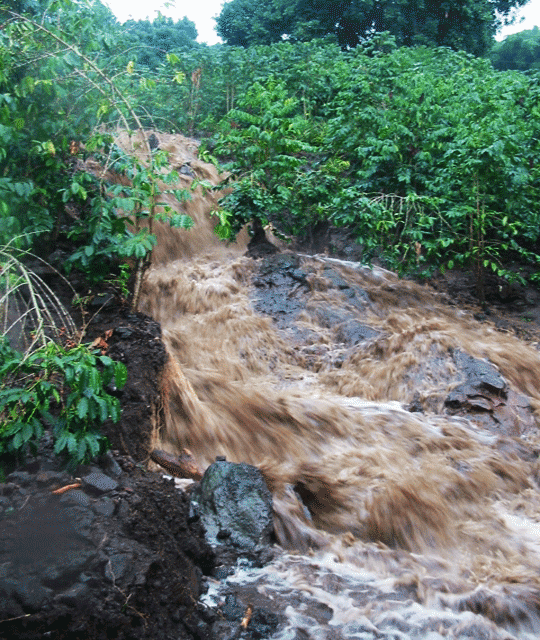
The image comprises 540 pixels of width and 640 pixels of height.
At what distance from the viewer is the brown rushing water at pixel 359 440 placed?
8.95ft

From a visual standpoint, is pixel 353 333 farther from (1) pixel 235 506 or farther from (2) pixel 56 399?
(2) pixel 56 399

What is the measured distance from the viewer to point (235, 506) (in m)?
3.06

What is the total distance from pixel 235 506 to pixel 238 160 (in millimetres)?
5189

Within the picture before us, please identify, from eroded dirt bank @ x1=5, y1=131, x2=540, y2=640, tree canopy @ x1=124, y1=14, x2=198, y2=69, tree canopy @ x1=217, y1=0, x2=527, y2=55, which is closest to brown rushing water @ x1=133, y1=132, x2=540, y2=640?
eroded dirt bank @ x1=5, y1=131, x2=540, y2=640

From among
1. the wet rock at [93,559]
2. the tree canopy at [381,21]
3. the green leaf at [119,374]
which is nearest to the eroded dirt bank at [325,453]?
the wet rock at [93,559]

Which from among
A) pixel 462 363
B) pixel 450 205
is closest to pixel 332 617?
pixel 462 363

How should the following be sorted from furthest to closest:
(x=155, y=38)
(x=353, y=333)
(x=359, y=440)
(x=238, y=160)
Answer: (x=155, y=38) → (x=238, y=160) → (x=353, y=333) → (x=359, y=440)

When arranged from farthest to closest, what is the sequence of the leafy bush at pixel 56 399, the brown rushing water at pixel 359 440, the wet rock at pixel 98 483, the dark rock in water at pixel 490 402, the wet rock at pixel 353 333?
the wet rock at pixel 353 333, the dark rock in water at pixel 490 402, the brown rushing water at pixel 359 440, the wet rock at pixel 98 483, the leafy bush at pixel 56 399

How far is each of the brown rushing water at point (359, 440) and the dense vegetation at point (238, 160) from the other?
0.84 m

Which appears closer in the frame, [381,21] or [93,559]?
[93,559]

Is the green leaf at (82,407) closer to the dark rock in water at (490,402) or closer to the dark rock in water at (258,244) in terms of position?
the dark rock in water at (490,402)

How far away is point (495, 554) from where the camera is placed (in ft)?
10.5

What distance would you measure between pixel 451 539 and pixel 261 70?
10.2 meters

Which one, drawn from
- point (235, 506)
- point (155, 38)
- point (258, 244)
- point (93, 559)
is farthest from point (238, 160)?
point (155, 38)
